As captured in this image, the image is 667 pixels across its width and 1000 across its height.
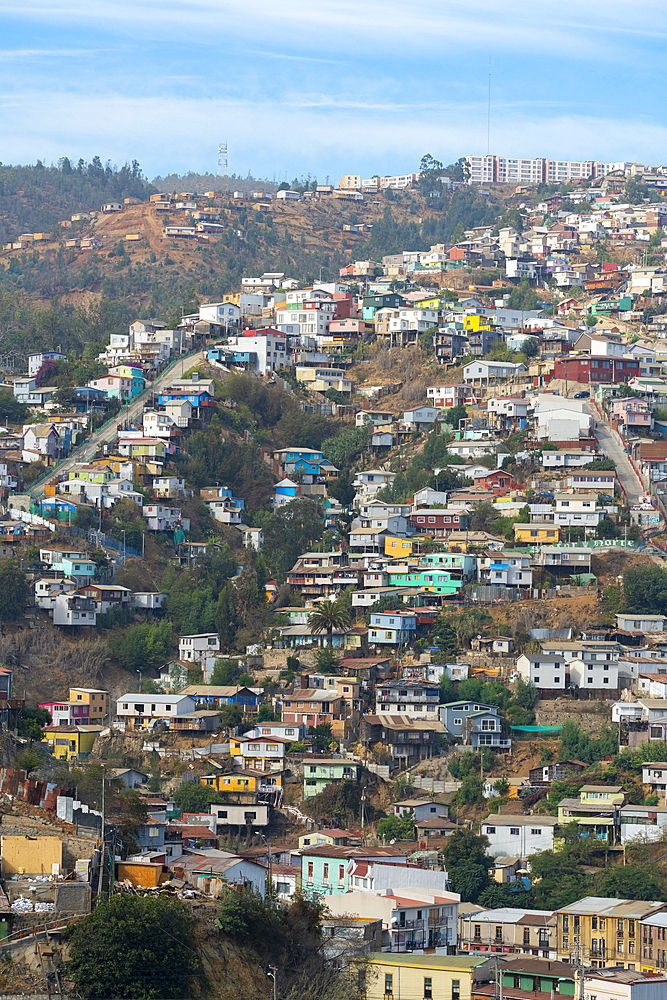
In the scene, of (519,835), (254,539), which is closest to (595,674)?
(519,835)

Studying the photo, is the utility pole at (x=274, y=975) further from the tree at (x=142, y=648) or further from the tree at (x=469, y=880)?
the tree at (x=142, y=648)

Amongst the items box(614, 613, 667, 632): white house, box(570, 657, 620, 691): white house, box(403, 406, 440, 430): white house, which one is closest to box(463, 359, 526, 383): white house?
box(403, 406, 440, 430): white house

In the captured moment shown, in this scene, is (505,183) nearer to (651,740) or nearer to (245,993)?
(651,740)

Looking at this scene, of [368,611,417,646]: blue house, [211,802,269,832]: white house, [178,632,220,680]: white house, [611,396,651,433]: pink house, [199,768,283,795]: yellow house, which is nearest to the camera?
[211,802,269,832]: white house

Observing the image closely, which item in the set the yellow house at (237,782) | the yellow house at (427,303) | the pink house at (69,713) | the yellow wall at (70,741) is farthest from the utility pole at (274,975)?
the yellow house at (427,303)

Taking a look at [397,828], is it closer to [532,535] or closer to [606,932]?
[606,932]

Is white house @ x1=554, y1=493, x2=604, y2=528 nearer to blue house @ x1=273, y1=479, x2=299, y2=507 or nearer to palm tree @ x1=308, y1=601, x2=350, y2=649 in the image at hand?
palm tree @ x1=308, y1=601, x2=350, y2=649

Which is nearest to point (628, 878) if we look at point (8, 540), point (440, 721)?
point (440, 721)
